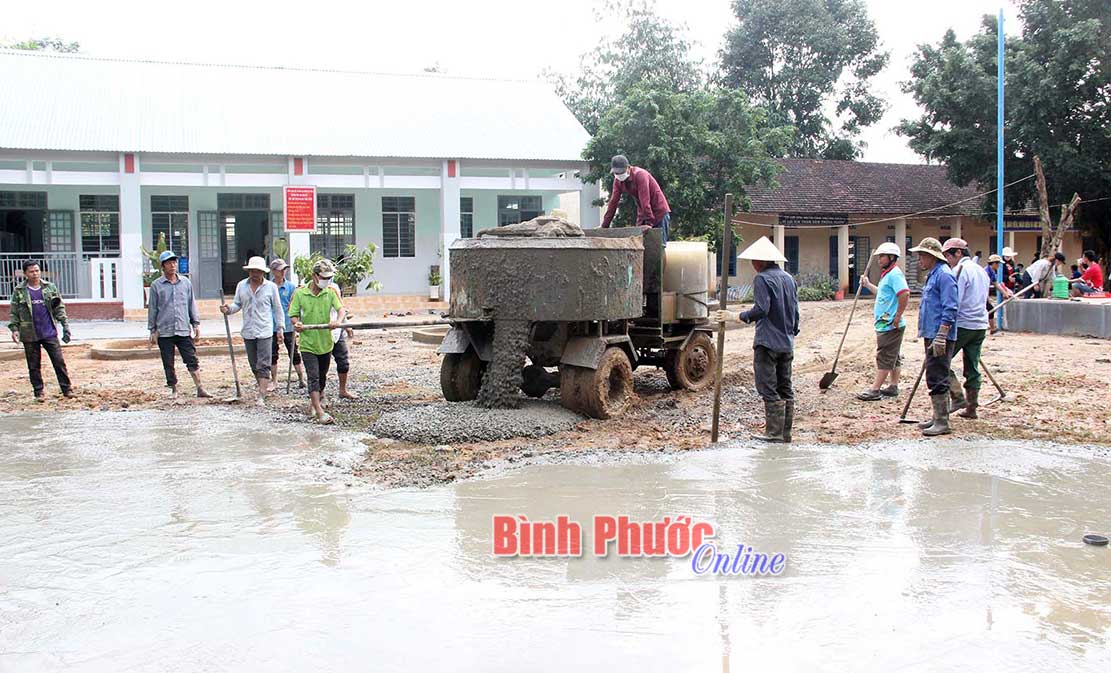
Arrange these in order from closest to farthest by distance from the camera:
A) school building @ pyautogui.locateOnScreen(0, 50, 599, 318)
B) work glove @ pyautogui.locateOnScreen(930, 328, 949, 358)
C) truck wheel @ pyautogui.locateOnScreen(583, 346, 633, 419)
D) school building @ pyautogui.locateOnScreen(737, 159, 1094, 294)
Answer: work glove @ pyautogui.locateOnScreen(930, 328, 949, 358), truck wheel @ pyautogui.locateOnScreen(583, 346, 633, 419), school building @ pyautogui.locateOnScreen(0, 50, 599, 318), school building @ pyautogui.locateOnScreen(737, 159, 1094, 294)

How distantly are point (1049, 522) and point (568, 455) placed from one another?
355 cm

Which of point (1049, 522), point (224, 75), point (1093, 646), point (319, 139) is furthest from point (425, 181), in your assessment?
point (1093, 646)

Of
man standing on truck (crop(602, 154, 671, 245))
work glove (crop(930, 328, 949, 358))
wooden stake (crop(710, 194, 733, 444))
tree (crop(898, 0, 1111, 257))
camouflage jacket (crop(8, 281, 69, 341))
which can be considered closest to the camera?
wooden stake (crop(710, 194, 733, 444))

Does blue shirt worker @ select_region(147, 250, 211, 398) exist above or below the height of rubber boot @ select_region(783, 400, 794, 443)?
above

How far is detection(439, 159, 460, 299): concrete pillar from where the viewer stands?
25.1 m

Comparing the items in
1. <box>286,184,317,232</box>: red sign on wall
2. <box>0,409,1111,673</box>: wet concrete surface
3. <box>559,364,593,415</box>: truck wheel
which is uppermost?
<box>286,184,317,232</box>: red sign on wall

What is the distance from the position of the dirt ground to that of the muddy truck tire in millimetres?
142

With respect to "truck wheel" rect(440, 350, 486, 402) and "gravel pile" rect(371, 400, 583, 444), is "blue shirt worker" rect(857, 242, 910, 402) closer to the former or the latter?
"gravel pile" rect(371, 400, 583, 444)

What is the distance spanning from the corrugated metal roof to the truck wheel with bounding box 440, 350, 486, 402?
50.2 feet

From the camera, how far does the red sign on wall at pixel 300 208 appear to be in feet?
76.5

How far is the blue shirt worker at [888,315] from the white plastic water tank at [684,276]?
1918 mm

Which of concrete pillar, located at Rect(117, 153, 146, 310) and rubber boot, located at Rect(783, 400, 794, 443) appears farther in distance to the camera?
concrete pillar, located at Rect(117, 153, 146, 310)

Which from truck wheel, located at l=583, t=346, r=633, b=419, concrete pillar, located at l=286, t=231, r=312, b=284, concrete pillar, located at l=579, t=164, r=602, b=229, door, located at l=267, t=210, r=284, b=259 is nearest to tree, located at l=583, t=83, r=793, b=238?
concrete pillar, located at l=579, t=164, r=602, b=229

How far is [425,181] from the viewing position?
25141 millimetres
